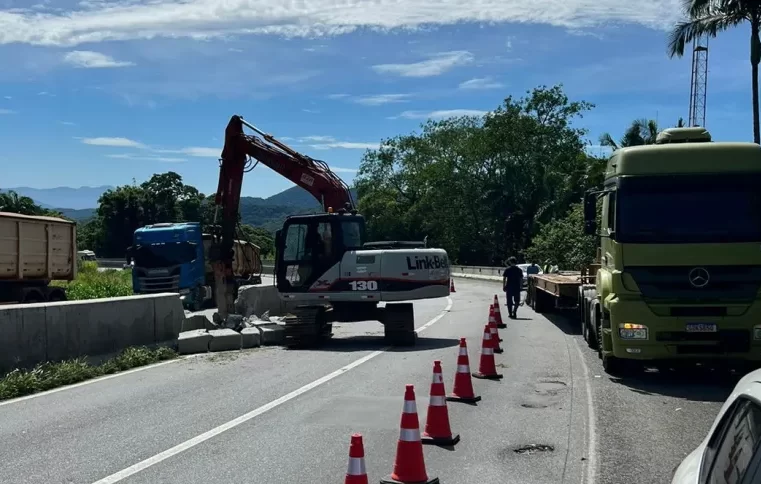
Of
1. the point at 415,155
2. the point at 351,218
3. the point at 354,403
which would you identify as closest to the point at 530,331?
the point at 351,218

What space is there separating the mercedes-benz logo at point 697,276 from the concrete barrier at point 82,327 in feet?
30.4

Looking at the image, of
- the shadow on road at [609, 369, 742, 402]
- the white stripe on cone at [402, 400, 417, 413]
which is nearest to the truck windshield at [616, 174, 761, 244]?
the shadow on road at [609, 369, 742, 402]

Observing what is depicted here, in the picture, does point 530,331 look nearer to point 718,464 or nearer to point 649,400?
point 649,400

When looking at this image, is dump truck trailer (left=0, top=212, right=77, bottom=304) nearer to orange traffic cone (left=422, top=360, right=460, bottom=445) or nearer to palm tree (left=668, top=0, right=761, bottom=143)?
orange traffic cone (left=422, top=360, right=460, bottom=445)

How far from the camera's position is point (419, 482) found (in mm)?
6398

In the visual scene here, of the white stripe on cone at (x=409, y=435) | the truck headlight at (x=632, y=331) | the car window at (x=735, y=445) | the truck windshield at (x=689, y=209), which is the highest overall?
the truck windshield at (x=689, y=209)

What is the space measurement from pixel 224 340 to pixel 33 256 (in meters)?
9.87

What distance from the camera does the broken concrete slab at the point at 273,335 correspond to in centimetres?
1712

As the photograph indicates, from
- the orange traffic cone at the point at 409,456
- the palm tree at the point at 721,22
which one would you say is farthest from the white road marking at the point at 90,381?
the palm tree at the point at 721,22

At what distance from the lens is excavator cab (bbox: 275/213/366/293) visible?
56.2 feet

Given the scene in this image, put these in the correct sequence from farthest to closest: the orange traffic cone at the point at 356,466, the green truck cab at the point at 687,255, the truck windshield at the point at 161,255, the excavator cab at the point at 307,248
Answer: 1. the truck windshield at the point at 161,255
2. the excavator cab at the point at 307,248
3. the green truck cab at the point at 687,255
4. the orange traffic cone at the point at 356,466

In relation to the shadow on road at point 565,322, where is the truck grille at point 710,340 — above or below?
above

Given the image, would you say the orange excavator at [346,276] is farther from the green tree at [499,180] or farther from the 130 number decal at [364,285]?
the green tree at [499,180]

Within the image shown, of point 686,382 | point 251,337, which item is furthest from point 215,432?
point 251,337
